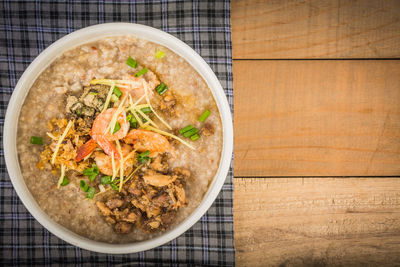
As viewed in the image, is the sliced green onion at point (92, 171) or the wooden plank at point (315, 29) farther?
the wooden plank at point (315, 29)

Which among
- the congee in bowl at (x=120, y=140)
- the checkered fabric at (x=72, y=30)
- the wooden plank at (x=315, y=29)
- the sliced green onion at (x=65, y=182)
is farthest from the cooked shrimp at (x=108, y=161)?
the wooden plank at (x=315, y=29)

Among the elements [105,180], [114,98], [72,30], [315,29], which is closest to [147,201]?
[105,180]

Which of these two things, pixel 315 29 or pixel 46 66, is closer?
pixel 46 66

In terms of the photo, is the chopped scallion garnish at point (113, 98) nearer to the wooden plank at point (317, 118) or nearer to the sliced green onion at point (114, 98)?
the sliced green onion at point (114, 98)

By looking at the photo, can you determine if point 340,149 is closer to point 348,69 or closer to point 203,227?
point 348,69

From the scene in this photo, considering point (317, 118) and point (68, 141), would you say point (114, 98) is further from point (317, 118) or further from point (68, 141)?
point (317, 118)

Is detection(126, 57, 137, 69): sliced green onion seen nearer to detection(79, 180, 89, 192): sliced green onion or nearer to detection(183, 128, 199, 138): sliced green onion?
detection(183, 128, 199, 138): sliced green onion
